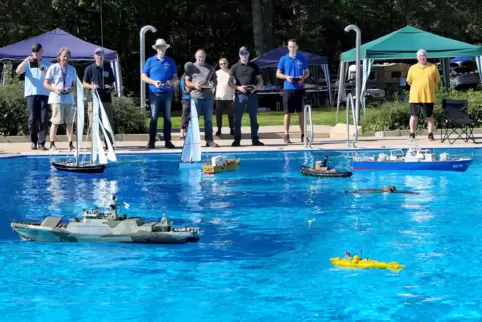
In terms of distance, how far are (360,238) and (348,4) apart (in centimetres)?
Answer: 3660

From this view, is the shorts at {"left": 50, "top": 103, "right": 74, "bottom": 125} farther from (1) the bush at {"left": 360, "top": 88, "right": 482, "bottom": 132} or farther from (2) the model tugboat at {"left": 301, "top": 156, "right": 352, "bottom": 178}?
(1) the bush at {"left": 360, "top": 88, "right": 482, "bottom": 132}

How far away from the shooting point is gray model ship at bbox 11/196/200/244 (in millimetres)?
10781

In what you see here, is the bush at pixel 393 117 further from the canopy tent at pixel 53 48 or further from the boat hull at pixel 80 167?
the boat hull at pixel 80 167

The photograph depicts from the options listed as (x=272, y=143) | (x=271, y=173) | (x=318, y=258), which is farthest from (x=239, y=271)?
(x=272, y=143)

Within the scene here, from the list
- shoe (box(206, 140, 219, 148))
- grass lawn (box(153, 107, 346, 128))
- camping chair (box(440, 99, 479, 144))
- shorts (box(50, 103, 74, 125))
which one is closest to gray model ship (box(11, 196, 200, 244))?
shorts (box(50, 103, 74, 125))

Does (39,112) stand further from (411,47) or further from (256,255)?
(411,47)

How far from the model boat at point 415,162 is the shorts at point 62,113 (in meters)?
5.95

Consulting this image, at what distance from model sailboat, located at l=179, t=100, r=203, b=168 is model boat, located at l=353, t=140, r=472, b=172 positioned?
2859 millimetres

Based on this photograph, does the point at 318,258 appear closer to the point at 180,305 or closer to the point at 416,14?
the point at 180,305

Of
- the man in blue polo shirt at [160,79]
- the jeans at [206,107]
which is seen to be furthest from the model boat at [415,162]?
the man in blue polo shirt at [160,79]

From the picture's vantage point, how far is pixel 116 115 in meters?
22.8

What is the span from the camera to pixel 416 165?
55.9 ft

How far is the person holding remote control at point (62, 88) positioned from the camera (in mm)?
19125

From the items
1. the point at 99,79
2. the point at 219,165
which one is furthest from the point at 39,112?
the point at 219,165
